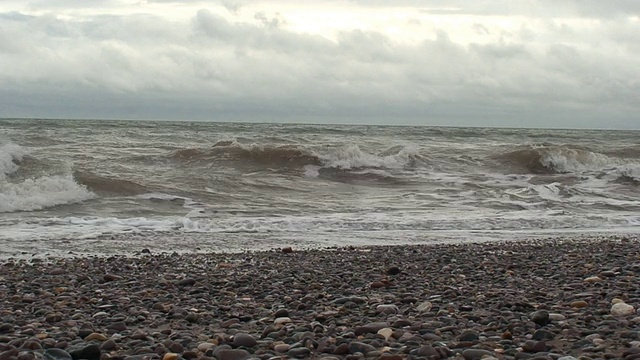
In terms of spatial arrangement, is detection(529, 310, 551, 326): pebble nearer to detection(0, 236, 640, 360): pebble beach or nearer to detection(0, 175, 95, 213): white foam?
detection(0, 236, 640, 360): pebble beach

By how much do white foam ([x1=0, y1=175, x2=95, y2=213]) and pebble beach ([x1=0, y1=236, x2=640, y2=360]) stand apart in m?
4.67

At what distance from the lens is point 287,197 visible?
46.4 feet

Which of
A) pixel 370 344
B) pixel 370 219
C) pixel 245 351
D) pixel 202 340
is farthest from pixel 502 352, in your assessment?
pixel 370 219

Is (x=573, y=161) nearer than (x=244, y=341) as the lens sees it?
No

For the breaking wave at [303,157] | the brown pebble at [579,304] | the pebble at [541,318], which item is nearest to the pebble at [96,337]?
the pebble at [541,318]

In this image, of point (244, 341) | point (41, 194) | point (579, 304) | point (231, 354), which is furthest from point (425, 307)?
point (41, 194)

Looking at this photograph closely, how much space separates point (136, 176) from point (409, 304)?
12726mm

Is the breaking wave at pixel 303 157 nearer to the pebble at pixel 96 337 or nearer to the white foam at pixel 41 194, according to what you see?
the white foam at pixel 41 194

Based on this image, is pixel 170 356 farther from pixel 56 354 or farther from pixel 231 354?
pixel 56 354

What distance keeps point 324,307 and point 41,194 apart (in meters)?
9.32

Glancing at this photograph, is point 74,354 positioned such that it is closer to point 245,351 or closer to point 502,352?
point 245,351

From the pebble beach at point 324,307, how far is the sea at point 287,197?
1.87 metres

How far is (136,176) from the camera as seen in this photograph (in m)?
16.1

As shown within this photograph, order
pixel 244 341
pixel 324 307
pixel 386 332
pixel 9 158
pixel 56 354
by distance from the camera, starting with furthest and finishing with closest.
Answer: pixel 9 158 < pixel 324 307 < pixel 386 332 < pixel 244 341 < pixel 56 354
